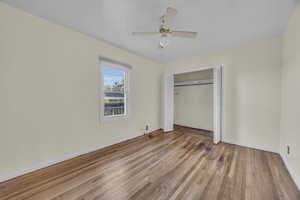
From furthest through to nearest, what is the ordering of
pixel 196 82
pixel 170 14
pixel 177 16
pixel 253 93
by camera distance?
1. pixel 196 82
2. pixel 253 93
3. pixel 177 16
4. pixel 170 14

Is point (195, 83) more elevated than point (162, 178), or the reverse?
point (195, 83)

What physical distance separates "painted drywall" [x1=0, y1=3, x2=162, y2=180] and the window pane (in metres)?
0.27

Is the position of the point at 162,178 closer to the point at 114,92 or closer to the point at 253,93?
the point at 114,92

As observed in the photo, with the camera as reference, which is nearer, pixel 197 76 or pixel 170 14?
pixel 170 14

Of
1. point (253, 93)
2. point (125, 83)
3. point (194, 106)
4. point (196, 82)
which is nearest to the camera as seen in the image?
point (253, 93)

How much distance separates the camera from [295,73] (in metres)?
1.62

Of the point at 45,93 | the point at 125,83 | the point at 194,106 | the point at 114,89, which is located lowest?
the point at 194,106

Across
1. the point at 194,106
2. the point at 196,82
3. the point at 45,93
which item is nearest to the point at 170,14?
the point at 45,93

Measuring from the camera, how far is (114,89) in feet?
9.87

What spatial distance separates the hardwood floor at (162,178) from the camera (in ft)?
4.52

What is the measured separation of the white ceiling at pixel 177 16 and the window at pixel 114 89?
635mm

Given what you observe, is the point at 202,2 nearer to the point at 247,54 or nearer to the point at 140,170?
the point at 247,54

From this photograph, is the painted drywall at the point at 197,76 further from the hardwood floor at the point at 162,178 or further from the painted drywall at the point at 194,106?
the hardwood floor at the point at 162,178

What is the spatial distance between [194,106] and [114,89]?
3.10 metres
